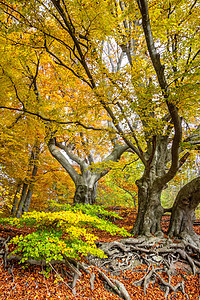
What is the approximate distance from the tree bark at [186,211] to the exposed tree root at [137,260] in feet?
1.54

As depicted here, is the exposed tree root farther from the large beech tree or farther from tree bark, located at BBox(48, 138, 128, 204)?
tree bark, located at BBox(48, 138, 128, 204)

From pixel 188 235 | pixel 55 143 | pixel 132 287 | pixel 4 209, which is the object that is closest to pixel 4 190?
pixel 4 209

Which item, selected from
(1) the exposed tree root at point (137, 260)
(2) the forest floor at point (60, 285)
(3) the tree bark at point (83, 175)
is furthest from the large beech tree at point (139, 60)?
(3) the tree bark at point (83, 175)

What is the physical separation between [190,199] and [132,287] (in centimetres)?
299

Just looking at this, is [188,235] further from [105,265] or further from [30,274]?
[30,274]

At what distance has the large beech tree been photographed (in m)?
3.19

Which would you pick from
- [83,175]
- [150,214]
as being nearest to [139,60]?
[150,214]

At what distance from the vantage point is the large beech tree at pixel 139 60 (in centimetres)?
319

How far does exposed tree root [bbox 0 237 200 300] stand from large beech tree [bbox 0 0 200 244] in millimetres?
700

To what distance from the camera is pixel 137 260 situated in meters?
4.07

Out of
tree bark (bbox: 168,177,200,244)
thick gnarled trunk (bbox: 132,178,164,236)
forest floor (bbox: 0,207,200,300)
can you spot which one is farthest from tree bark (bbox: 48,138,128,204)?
forest floor (bbox: 0,207,200,300)

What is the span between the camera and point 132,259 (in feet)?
13.1

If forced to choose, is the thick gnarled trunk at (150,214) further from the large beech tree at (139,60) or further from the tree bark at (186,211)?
the tree bark at (186,211)

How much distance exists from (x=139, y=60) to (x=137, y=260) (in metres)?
5.11
